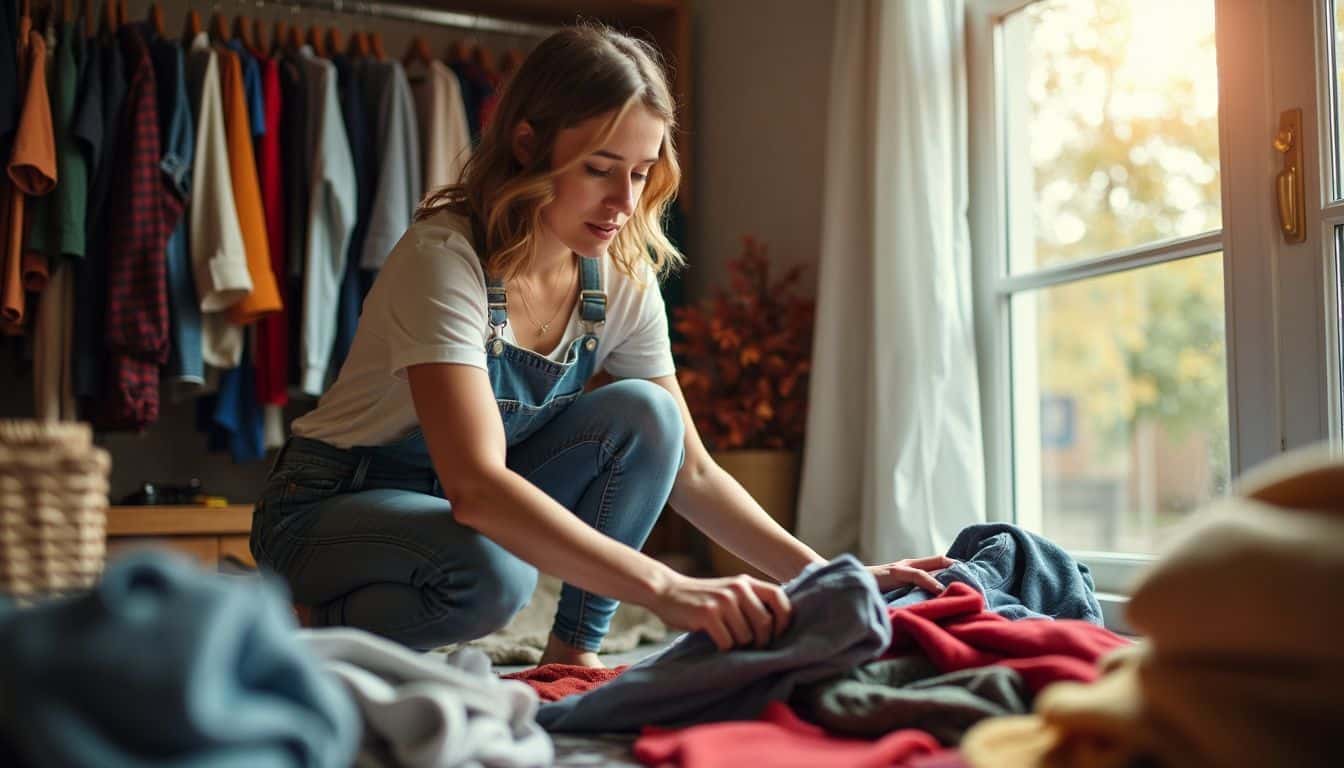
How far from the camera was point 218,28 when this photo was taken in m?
3.12

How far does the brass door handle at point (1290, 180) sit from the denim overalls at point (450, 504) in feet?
3.66

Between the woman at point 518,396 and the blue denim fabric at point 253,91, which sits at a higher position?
the blue denim fabric at point 253,91

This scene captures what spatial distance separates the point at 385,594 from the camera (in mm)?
1518

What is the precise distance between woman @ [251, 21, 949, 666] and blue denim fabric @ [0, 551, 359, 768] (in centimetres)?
54

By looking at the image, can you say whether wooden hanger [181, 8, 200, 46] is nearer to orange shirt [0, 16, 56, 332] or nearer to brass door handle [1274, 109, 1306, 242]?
orange shirt [0, 16, 56, 332]

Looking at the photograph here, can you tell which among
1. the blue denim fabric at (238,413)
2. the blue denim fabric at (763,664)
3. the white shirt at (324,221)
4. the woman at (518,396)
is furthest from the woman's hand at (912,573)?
the blue denim fabric at (238,413)

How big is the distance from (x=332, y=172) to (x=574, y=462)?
5.48 ft

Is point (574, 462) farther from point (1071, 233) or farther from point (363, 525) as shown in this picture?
point (1071, 233)

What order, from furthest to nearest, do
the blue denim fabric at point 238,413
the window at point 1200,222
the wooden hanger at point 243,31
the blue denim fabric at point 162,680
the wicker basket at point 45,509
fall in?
the wooden hanger at point 243,31, the blue denim fabric at point 238,413, the window at point 1200,222, the wicker basket at point 45,509, the blue denim fabric at point 162,680

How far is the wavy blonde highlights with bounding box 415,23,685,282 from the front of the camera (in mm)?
1534

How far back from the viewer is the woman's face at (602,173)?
1.53 meters

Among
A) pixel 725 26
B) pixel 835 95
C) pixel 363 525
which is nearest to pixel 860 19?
pixel 835 95

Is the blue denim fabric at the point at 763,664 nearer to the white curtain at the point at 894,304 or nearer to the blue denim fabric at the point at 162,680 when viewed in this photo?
the blue denim fabric at the point at 162,680

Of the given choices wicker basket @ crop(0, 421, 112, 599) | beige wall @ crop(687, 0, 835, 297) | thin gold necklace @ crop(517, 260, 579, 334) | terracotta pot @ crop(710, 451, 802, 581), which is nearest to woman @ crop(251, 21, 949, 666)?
thin gold necklace @ crop(517, 260, 579, 334)
